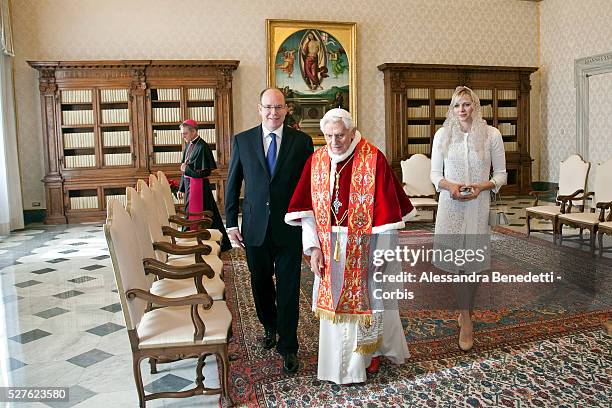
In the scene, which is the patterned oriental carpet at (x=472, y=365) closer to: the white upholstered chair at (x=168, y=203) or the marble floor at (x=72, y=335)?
the marble floor at (x=72, y=335)

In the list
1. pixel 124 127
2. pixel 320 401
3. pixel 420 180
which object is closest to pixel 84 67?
pixel 124 127

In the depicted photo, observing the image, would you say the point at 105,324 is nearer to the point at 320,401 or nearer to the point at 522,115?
the point at 320,401

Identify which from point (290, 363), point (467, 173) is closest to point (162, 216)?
point (290, 363)

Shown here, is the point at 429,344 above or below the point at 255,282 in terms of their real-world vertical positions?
below

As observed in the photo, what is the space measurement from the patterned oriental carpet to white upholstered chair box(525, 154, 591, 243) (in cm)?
234

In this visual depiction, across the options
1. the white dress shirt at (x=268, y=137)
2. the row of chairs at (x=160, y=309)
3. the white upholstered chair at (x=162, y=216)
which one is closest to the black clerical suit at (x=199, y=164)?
the white upholstered chair at (x=162, y=216)

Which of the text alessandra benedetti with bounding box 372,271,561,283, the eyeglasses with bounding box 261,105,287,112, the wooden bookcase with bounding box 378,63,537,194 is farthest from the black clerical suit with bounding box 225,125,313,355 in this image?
the wooden bookcase with bounding box 378,63,537,194

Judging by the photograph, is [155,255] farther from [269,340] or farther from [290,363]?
[290,363]

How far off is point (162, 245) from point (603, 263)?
4.76 m

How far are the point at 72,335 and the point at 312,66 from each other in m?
8.03

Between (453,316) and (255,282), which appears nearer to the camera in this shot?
(255,282)

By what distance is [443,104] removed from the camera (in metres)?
11.4

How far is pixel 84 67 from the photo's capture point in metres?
9.80

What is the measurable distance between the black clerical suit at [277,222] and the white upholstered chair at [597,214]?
4.30 m
